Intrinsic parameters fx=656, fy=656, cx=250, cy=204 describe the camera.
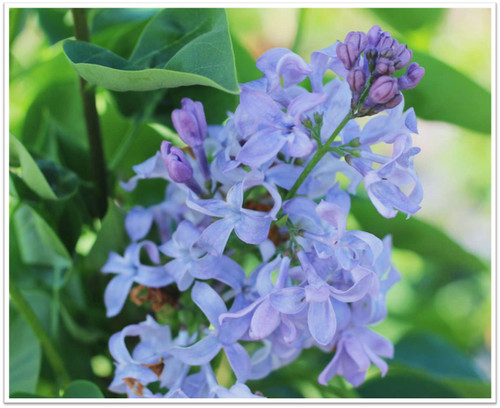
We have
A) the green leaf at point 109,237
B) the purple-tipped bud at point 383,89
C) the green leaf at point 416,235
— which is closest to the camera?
the purple-tipped bud at point 383,89

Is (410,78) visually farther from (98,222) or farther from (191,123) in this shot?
(98,222)

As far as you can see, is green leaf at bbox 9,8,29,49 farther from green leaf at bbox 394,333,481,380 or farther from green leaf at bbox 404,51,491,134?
green leaf at bbox 394,333,481,380

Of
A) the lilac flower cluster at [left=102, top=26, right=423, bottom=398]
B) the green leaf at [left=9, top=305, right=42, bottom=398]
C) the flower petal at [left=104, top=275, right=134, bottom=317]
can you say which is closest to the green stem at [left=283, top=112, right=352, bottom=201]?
the lilac flower cluster at [left=102, top=26, right=423, bottom=398]

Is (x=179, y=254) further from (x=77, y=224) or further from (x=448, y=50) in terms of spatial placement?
(x=448, y=50)

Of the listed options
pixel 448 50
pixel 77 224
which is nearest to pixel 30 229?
pixel 77 224

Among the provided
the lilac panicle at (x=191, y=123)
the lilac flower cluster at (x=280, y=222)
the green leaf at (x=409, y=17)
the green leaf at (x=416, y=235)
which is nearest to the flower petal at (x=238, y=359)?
the lilac flower cluster at (x=280, y=222)

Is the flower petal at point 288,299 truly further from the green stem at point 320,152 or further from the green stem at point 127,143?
the green stem at point 127,143
